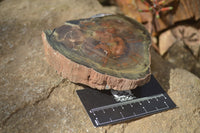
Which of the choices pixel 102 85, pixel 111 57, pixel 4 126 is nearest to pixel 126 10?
pixel 111 57

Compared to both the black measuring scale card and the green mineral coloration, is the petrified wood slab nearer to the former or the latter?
the green mineral coloration

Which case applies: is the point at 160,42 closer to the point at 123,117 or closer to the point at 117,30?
the point at 117,30

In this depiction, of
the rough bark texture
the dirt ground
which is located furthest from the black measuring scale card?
the rough bark texture

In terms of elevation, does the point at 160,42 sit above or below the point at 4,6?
below

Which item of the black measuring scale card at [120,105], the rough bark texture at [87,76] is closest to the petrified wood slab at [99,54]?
the rough bark texture at [87,76]

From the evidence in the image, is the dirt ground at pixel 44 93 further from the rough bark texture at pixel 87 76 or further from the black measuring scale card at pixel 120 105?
the rough bark texture at pixel 87 76

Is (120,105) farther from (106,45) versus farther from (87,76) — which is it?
(106,45)
